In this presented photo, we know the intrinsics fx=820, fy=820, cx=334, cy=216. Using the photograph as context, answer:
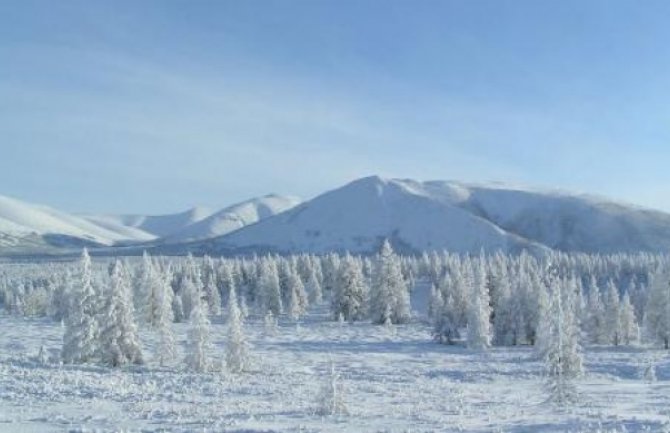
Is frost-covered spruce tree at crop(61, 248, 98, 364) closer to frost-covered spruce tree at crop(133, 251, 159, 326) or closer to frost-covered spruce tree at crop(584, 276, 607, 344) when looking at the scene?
frost-covered spruce tree at crop(133, 251, 159, 326)

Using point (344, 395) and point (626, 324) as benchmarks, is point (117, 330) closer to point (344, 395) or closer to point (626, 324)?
point (344, 395)

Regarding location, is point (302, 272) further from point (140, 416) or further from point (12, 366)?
point (140, 416)

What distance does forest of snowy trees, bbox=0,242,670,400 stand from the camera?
190ft

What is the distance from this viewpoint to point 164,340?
61.2 m

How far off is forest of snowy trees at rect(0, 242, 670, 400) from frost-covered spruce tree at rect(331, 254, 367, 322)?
158 mm

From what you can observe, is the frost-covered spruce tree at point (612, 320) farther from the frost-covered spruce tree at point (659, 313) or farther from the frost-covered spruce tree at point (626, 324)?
the frost-covered spruce tree at point (659, 313)

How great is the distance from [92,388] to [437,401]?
747 inches

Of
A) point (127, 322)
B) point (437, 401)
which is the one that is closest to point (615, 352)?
point (437, 401)

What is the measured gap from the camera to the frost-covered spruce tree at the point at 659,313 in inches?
3625

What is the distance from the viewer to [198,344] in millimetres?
57031

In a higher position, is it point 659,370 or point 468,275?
point 468,275

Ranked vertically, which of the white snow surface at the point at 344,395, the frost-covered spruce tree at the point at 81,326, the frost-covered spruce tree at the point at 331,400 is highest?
the frost-covered spruce tree at the point at 81,326

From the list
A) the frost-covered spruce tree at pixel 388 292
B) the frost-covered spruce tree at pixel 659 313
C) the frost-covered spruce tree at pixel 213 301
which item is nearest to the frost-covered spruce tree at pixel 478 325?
the frost-covered spruce tree at pixel 659 313

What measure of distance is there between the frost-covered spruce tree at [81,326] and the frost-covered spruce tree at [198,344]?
761cm
